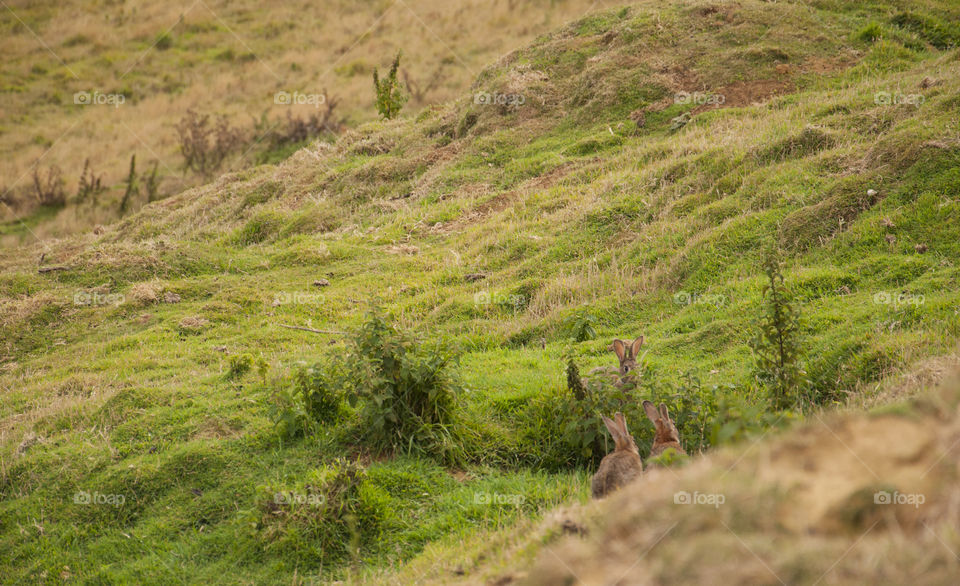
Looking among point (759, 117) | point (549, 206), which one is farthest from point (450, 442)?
point (759, 117)

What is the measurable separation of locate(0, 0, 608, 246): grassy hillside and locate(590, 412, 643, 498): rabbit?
2450 centimetres

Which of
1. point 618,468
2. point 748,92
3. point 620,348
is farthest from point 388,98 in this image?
point 618,468

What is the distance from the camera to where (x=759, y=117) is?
1419 cm

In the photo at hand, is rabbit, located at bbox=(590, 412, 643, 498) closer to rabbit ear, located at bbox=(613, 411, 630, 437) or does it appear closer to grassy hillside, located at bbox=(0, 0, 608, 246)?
rabbit ear, located at bbox=(613, 411, 630, 437)

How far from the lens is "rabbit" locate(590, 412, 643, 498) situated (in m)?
4.91

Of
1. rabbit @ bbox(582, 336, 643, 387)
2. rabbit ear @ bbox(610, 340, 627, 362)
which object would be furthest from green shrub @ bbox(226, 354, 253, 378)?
rabbit ear @ bbox(610, 340, 627, 362)

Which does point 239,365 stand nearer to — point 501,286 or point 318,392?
point 318,392

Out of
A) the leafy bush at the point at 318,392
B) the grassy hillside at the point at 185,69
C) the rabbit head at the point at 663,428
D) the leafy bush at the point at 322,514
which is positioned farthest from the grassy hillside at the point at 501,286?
the grassy hillside at the point at 185,69

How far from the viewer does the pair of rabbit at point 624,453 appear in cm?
494

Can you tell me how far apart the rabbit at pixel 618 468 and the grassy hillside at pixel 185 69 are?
24502 mm

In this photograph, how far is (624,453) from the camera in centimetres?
514

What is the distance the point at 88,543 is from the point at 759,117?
13101 millimetres

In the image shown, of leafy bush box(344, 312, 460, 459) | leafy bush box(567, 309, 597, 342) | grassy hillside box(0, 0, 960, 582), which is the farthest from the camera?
leafy bush box(567, 309, 597, 342)

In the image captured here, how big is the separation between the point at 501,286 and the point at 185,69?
3159 cm
